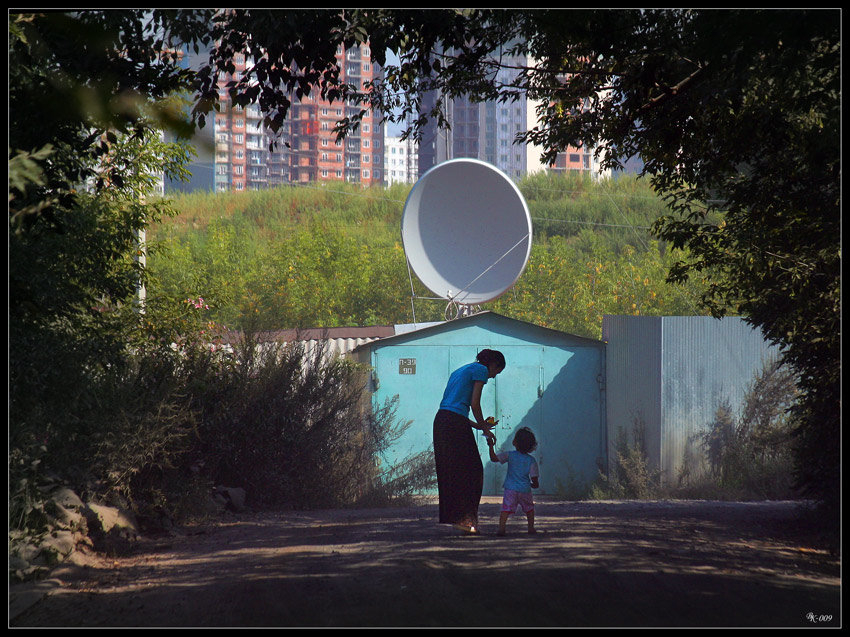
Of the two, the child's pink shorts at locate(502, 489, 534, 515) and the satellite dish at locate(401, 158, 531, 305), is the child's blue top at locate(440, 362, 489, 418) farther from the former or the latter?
the satellite dish at locate(401, 158, 531, 305)

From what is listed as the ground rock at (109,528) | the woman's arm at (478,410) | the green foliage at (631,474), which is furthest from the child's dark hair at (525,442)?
the green foliage at (631,474)

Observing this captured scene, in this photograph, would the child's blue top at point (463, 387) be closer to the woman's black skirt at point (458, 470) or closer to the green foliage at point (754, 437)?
the woman's black skirt at point (458, 470)

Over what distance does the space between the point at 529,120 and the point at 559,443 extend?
167 ft

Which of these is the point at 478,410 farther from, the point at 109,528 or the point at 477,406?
the point at 109,528

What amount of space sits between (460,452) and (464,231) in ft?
28.0

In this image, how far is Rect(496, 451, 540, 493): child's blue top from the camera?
7359 millimetres

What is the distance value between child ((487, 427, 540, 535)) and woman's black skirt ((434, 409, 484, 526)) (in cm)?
20

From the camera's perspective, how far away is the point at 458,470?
7348 millimetres

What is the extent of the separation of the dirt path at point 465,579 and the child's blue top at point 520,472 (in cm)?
44

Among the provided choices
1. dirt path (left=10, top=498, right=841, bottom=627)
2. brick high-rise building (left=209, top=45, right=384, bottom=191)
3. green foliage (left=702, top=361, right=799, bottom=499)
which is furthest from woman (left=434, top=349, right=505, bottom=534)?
brick high-rise building (left=209, top=45, right=384, bottom=191)

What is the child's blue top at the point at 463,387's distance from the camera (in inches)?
291

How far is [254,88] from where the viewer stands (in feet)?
21.7
